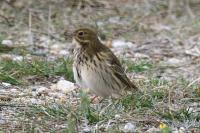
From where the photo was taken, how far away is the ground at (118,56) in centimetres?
700

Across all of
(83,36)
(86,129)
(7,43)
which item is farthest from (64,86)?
(7,43)

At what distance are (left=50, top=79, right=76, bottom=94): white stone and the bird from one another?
667 mm

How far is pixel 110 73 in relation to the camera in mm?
7844

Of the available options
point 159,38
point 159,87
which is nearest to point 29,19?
point 159,38

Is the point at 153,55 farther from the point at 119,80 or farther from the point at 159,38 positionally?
the point at 119,80

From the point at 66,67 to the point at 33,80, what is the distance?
480 millimetres

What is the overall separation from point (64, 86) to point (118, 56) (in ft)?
5.78

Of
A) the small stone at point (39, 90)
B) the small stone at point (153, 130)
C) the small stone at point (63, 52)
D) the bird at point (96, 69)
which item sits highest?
the small stone at point (63, 52)

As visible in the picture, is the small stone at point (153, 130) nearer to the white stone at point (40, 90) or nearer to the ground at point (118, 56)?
the ground at point (118, 56)

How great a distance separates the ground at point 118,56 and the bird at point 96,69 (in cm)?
17

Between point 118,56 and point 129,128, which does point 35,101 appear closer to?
point 129,128

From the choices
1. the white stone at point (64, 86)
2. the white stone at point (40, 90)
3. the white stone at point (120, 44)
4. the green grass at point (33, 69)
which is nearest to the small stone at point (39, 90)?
the white stone at point (40, 90)

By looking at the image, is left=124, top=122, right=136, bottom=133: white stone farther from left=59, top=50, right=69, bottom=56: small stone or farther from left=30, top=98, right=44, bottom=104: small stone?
left=59, top=50, right=69, bottom=56: small stone

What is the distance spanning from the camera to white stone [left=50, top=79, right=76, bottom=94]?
851 cm
